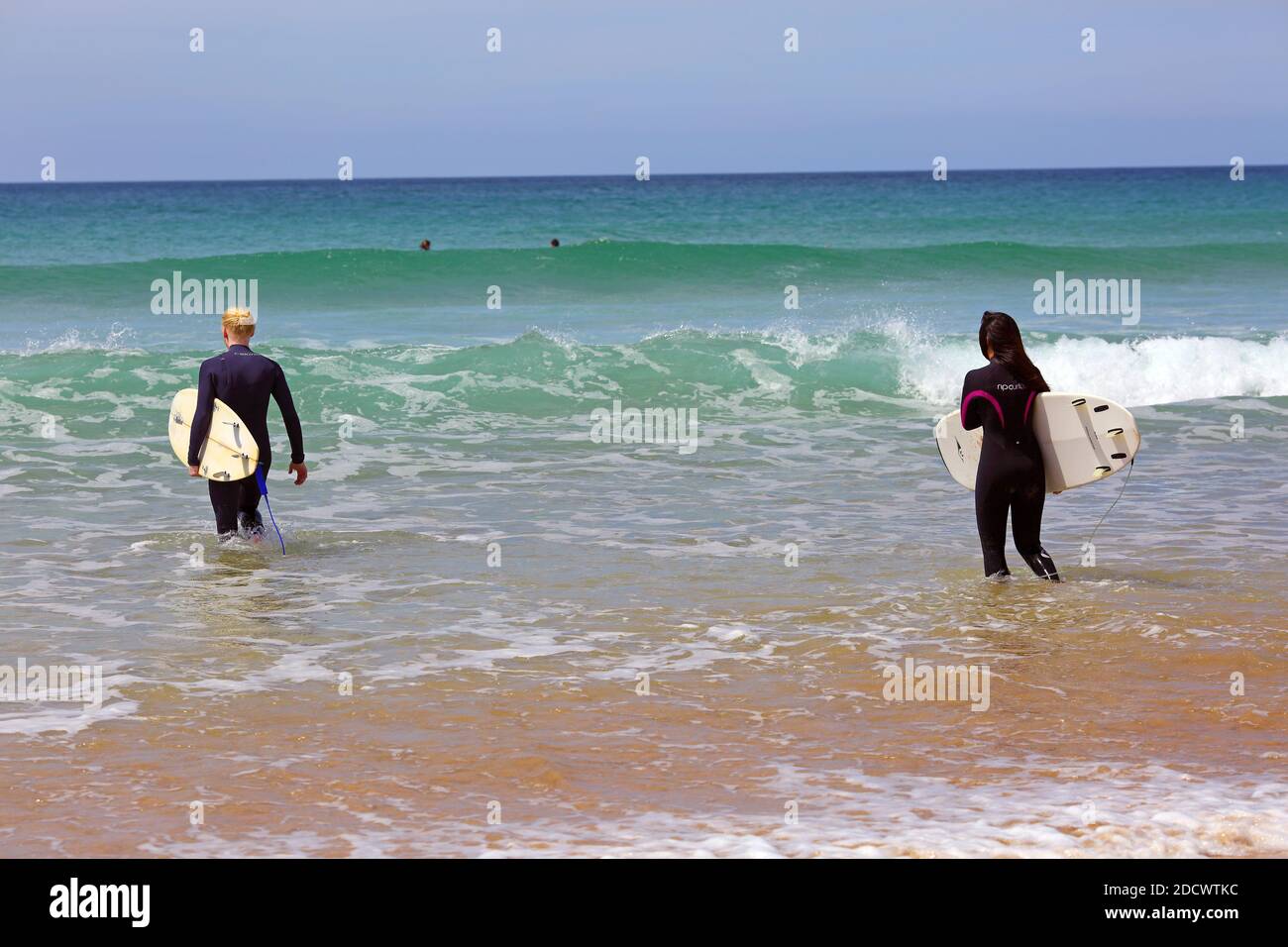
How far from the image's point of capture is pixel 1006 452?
7.50 m

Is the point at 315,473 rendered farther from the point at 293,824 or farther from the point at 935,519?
the point at 293,824

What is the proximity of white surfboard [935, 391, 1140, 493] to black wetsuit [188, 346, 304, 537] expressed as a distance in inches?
161

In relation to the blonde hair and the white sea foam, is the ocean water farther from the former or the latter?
the blonde hair

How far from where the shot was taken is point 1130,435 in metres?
7.74

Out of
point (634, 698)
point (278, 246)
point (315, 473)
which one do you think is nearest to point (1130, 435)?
point (634, 698)

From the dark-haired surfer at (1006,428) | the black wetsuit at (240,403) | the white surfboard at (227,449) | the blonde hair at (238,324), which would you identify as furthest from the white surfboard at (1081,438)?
the blonde hair at (238,324)

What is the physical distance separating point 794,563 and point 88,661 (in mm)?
3921

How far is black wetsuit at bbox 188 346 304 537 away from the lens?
8492 millimetres

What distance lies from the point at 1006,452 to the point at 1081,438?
0.51m

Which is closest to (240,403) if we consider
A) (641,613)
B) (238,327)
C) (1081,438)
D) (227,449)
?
(227,449)

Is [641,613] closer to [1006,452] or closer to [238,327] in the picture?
[1006,452]

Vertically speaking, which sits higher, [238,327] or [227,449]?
[238,327]

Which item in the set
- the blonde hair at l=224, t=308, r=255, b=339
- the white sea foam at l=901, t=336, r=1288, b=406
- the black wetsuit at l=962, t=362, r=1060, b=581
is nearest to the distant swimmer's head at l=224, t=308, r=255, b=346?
the blonde hair at l=224, t=308, r=255, b=339

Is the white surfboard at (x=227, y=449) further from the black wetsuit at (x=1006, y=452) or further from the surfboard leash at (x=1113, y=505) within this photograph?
the surfboard leash at (x=1113, y=505)
